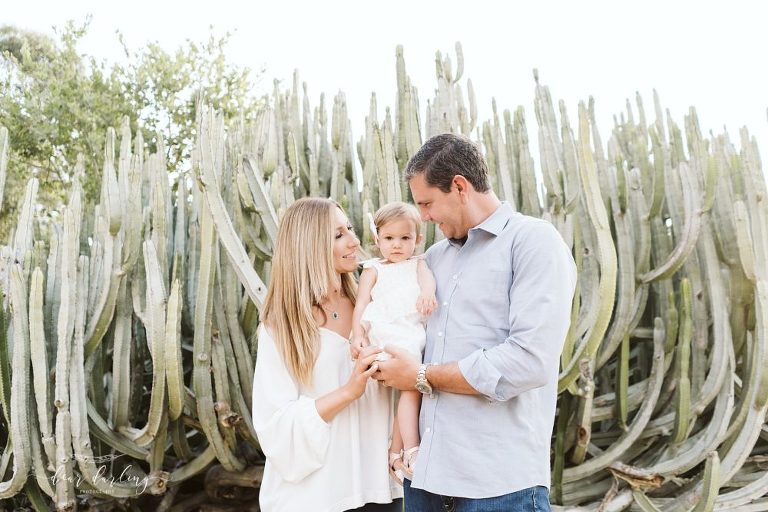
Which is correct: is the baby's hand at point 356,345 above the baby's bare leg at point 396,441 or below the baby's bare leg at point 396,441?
above

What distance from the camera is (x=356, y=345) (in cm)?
236

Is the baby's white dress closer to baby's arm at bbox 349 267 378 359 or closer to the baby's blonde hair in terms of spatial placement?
baby's arm at bbox 349 267 378 359

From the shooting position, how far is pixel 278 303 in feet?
7.98

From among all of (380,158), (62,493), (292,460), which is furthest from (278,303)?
(62,493)

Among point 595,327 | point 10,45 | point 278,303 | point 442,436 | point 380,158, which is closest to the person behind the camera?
point 442,436

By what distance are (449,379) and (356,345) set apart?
404mm

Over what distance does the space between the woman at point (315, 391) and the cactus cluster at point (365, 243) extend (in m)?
1.19

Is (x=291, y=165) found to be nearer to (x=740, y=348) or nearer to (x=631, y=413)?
(x=631, y=413)

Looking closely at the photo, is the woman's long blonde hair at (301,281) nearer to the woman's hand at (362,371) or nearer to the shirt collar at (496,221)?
the woman's hand at (362,371)

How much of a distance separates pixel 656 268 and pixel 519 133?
117 centimetres

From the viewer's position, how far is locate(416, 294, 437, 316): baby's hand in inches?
92.3

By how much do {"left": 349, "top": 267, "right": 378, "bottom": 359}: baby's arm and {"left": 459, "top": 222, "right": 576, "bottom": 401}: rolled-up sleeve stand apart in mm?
440

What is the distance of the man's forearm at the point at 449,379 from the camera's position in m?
2.04

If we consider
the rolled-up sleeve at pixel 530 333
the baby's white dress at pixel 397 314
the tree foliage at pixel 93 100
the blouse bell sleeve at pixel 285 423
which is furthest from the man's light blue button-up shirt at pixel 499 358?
the tree foliage at pixel 93 100
